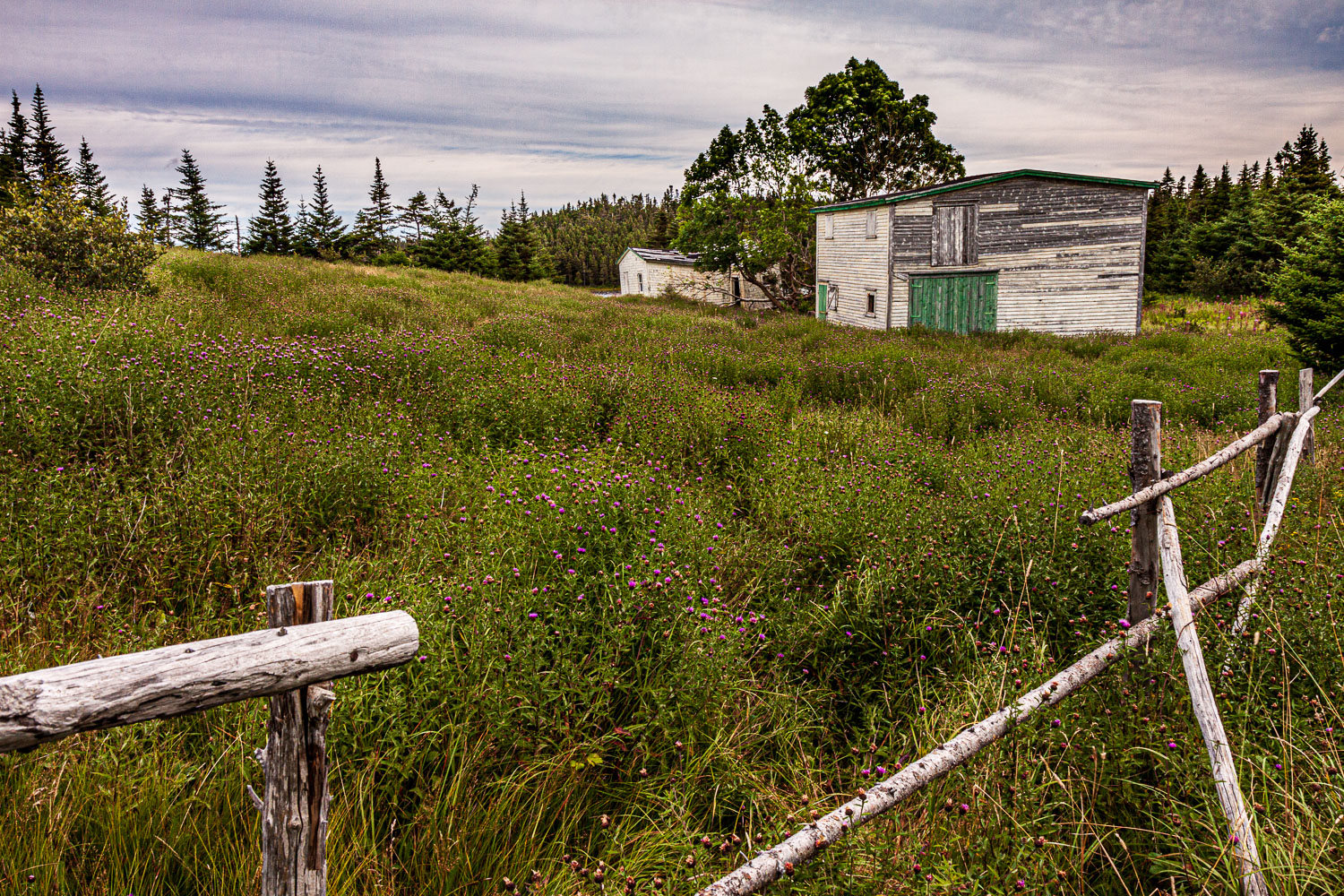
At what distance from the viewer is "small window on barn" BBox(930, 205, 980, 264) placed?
2141 centimetres

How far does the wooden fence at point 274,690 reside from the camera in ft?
4.25

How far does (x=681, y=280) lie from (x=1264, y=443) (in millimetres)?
38973

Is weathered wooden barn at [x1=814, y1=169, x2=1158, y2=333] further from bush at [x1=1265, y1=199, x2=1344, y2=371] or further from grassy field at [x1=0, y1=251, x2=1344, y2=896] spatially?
grassy field at [x1=0, y1=251, x2=1344, y2=896]

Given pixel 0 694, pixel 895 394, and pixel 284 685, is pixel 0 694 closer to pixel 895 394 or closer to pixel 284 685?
pixel 284 685

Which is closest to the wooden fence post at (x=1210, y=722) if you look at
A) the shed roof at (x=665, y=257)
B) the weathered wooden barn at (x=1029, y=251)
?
the weathered wooden barn at (x=1029, y=251)

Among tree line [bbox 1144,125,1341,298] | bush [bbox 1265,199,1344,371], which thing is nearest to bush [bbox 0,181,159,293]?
bush [bbox 1265,199,1344,371]

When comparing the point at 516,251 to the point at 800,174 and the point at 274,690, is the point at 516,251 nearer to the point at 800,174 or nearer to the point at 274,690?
the point at 800,174

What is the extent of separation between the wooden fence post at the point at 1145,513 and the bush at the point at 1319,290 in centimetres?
1225

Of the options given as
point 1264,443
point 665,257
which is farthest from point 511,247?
point 1264,443

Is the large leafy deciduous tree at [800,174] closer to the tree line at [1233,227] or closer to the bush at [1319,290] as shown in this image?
the tree line at [1233,227]

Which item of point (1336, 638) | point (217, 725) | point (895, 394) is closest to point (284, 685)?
point (217, 725)

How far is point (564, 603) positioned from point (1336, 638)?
12.3 ft

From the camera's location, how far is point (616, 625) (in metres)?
3.69

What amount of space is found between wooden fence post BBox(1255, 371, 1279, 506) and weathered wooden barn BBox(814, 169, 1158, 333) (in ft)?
57.1
